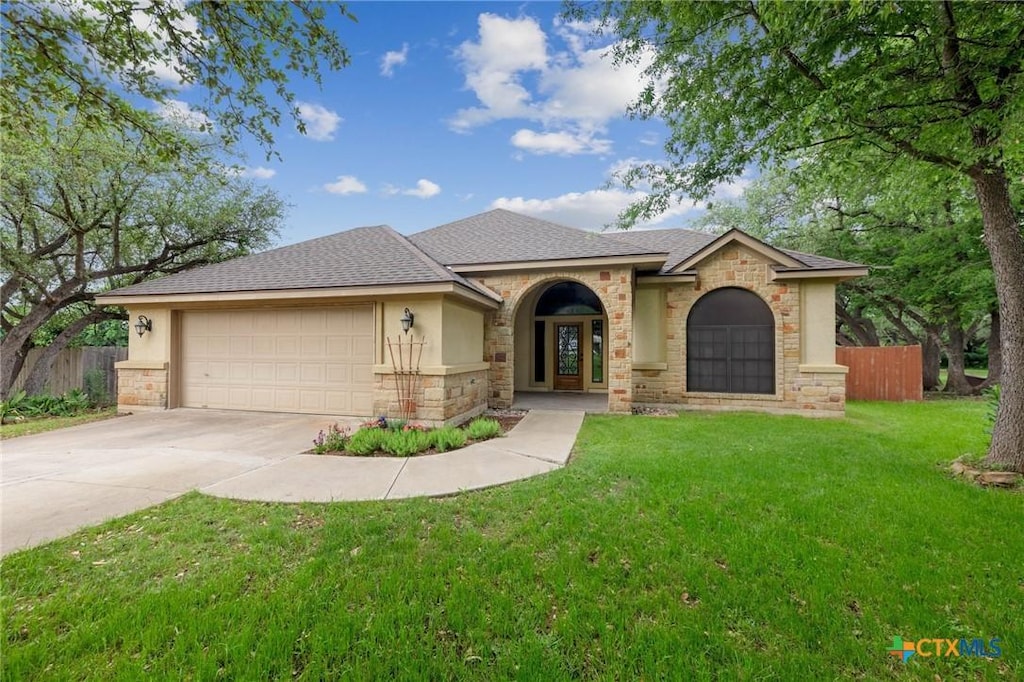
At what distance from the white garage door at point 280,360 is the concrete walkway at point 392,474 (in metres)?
3.20

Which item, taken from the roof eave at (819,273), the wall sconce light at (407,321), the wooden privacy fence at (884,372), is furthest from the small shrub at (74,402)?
the wooden privacy fence at (884,372)

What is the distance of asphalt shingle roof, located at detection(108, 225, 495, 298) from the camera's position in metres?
8.05

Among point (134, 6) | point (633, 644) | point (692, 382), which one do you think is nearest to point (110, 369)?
point (134, 6)

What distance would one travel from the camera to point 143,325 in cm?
923

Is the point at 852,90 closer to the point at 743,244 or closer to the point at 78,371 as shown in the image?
the point at 743,244

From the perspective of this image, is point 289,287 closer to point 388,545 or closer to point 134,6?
point 134,6

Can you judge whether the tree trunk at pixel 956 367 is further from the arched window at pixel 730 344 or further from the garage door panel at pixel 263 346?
the garage door panel at pixel 263 346

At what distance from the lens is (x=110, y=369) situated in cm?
1155

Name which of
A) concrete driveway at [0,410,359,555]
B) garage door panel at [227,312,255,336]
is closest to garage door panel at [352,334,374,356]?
concrete driveway at [0,410,359,555]

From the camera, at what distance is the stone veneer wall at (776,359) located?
9477 millimetres

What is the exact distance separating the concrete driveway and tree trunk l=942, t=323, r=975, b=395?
19.6 metres

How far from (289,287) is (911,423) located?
42.1 ft

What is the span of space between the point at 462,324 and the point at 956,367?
1802 centimetres

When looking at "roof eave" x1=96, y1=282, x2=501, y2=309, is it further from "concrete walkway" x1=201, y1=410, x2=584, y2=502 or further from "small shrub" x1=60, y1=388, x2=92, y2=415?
"concrete walkway" x1=201, y1=410, x2=584, y2=502
